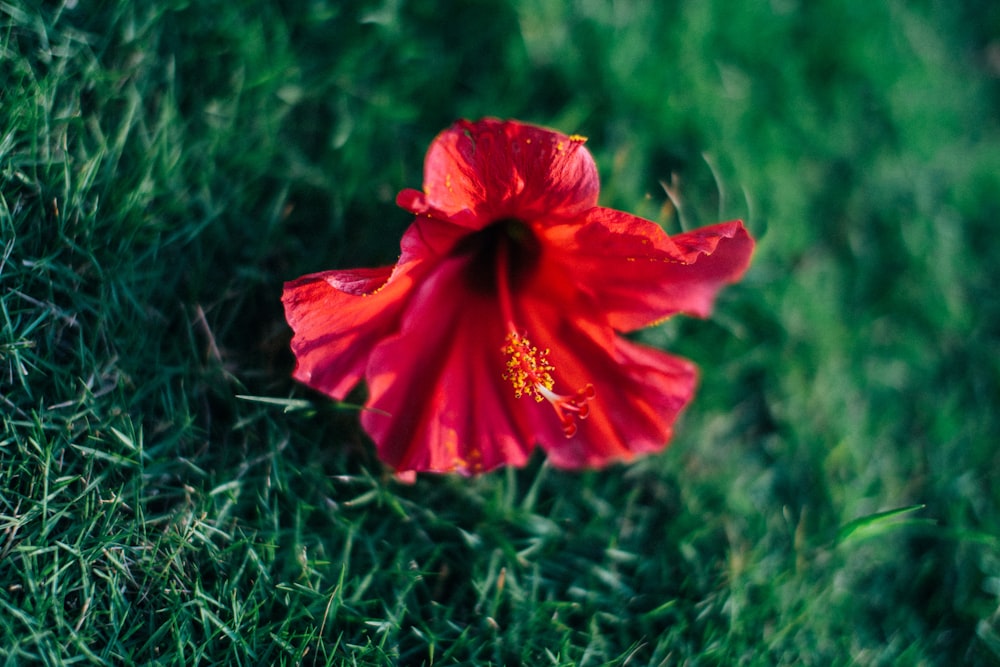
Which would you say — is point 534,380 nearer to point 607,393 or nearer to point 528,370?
point 528,370

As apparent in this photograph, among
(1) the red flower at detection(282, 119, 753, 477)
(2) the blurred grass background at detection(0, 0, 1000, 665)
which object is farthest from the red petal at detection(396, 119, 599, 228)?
(2) the blurred grass background at detection(0, 0, 1000, 665)

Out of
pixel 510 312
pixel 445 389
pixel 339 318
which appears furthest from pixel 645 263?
pixel 339 318

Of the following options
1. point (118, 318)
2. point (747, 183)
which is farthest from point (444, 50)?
point (118, 318)

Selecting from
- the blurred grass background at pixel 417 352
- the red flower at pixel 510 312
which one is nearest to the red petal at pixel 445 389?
the red flower at pixel 510 312

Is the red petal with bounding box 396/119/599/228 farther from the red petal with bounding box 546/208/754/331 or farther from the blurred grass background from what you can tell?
the blurred grass background

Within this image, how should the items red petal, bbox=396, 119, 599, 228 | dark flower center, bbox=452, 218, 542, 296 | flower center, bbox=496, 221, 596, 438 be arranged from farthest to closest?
dark flower center, bbox=452, 218, 542, 296 → flower center, bbox=496, 221, 596, 438 → red petal, bbox=396, 119, 599, 228

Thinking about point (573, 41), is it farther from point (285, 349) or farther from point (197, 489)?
point (197, 489)

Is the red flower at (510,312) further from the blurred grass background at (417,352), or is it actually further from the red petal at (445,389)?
the blurred grass background at (417,352)
